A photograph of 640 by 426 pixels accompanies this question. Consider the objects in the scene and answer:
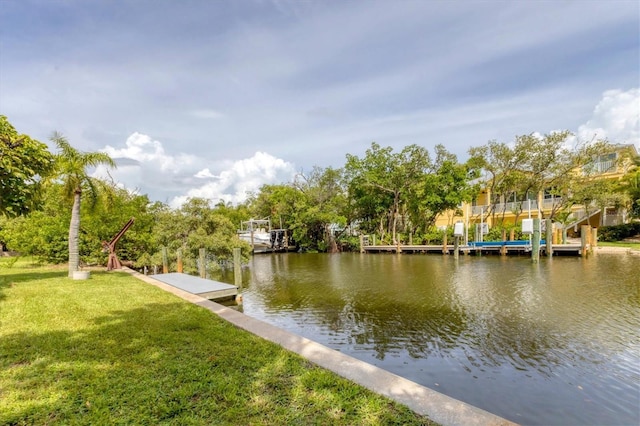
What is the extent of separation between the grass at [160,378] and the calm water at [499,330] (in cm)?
237

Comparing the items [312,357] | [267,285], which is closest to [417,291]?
[267,285]

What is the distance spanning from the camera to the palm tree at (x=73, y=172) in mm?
10406

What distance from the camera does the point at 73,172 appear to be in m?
10.6

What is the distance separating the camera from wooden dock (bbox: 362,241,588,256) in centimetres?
1938

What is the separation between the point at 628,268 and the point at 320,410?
16.7 meters

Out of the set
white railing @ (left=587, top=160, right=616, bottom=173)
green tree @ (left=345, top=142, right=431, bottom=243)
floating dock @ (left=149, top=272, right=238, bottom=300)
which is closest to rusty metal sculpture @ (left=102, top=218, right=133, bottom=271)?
floating dock @ (left=149, top=272, right=238, bottom=300)

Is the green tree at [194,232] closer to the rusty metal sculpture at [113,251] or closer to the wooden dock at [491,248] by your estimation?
the rusty metal sculpture at [113,251]

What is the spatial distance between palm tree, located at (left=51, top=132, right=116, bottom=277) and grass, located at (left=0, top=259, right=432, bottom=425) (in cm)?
514

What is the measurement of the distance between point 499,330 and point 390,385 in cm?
504

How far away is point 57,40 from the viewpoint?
10203mm

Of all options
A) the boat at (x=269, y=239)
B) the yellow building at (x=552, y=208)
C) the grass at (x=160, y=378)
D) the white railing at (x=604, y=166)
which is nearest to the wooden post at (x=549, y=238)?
the yellow building at (x=552, y=208)

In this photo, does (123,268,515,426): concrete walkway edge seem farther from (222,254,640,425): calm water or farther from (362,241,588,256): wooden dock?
(362,241,588,256): wooden dock

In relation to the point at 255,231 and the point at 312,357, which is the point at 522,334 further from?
the point at 255,231

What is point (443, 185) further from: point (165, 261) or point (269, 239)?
point (165, 261)
